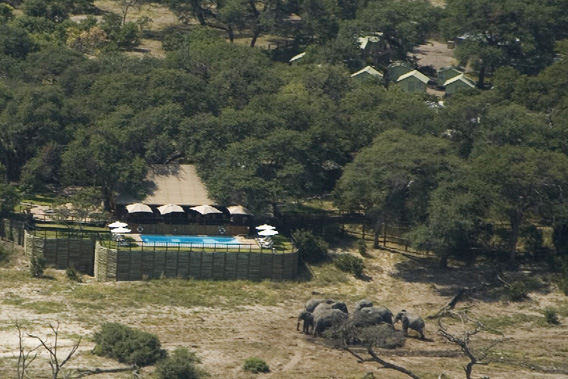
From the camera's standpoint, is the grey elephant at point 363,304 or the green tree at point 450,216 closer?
the grey elephant at point 363,304

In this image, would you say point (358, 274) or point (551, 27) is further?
point (551, 27)

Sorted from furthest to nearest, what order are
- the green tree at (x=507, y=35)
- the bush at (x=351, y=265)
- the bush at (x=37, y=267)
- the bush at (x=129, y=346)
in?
1. the green tree at (x=507, y=35)
2. the bush at (x=351, y=265)
3. the bush at (x=37, y=267)
4. the bush at (x=129, y=346)

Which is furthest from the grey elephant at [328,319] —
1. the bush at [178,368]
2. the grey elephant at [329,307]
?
the bush at [178,368]

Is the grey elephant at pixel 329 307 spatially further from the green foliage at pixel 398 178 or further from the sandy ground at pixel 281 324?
the green foliage at pixel 398 178

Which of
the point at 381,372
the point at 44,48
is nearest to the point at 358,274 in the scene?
the point at 381,372

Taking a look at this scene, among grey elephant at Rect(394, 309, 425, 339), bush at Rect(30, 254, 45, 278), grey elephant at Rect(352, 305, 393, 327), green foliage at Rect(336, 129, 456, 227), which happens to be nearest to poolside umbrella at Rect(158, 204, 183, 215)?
bush at Rect(30, 254, 45, 278)

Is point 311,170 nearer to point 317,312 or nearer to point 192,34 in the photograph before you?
point 317,312

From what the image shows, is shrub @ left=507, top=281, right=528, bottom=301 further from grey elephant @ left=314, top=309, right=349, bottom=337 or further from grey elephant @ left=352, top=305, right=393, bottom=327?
grey elephant @ left=314, top=309, right=349, bottom=337
